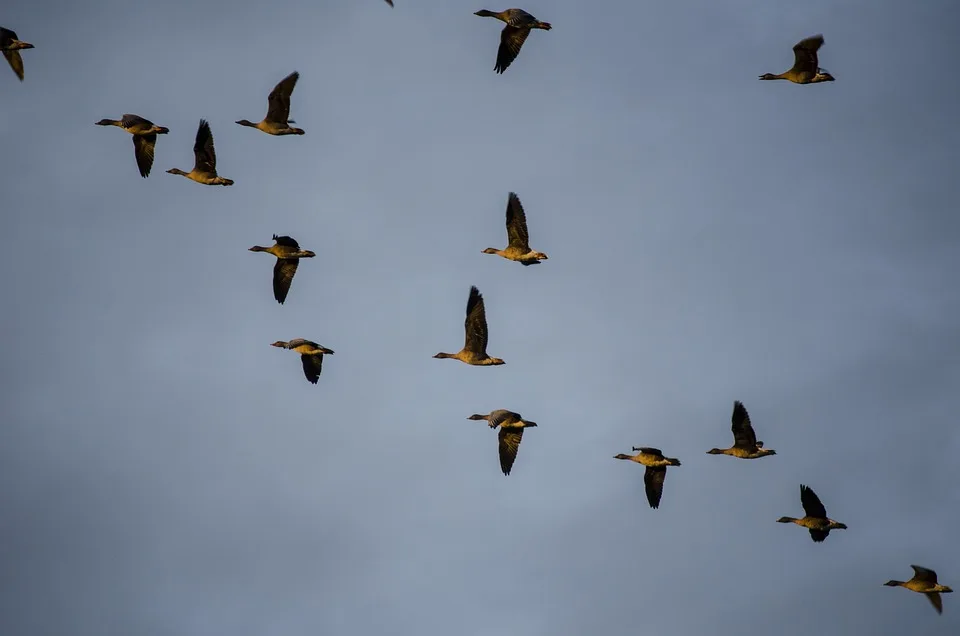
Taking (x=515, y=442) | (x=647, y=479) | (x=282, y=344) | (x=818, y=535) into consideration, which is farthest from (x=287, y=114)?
(x=818, y=535)

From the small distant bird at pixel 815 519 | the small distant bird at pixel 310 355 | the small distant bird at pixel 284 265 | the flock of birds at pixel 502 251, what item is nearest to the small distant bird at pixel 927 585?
the flock of birds at pixel 502 251

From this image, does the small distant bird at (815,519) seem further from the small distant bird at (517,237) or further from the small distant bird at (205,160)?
the small distant bird at (205,160)

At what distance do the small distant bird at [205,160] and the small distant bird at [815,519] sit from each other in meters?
Result: 19.0

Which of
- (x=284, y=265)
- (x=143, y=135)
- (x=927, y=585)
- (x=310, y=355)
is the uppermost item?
(x=143, y=135)

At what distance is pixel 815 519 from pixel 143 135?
2246 cm

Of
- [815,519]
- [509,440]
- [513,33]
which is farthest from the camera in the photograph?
[815,519]

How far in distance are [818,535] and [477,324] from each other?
467 inches

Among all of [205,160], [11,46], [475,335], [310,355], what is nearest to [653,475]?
[475,335]

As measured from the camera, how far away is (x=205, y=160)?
146 ft

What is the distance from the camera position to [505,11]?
42.4 meters

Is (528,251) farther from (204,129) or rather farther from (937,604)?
(937,604)

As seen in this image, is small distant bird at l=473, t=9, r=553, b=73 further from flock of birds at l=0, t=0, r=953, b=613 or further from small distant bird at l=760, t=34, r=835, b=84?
→ small distant bird at l=760, t=34, r=835, b=84

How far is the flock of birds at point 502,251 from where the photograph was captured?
1660 inches

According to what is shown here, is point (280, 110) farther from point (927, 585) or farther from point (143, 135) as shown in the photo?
point (927, 585)
